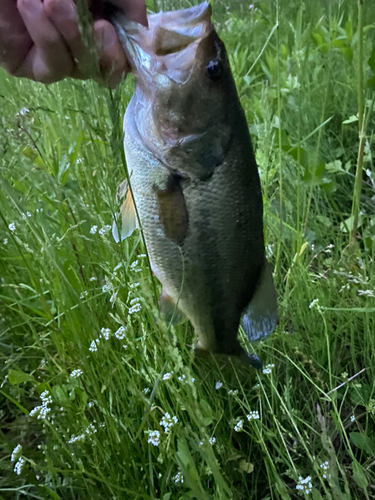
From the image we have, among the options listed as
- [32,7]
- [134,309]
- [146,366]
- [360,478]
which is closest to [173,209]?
[134,309]

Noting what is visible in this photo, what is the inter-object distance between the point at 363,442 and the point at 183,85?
105 cm

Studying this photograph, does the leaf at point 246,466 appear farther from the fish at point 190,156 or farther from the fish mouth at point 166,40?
the fish mouth at point 166,40

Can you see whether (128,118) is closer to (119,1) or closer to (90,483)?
(119,1)

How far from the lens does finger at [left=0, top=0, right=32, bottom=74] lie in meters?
1.14

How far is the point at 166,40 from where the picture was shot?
39.9 inches

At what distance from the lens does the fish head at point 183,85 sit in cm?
101

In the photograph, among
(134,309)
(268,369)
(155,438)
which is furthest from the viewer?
(268,369)

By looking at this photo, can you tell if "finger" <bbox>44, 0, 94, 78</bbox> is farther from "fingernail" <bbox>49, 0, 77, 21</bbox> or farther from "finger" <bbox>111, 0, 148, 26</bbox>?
"finger" <bbox>111, 0, 148, 26</bbox>

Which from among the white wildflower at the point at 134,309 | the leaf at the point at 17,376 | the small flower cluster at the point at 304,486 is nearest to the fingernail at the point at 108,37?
the white wildflower at the point at 134,309

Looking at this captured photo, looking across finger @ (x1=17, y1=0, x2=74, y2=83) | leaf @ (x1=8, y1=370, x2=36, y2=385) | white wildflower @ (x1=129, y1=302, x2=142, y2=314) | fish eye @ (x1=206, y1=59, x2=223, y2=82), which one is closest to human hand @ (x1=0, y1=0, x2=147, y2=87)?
finger @ (x1=17, y1=0, x2=74, y2=83)

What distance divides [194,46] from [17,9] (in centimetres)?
51

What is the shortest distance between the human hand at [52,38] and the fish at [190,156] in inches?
1.5

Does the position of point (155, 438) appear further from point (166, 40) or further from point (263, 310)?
point (166, 40)

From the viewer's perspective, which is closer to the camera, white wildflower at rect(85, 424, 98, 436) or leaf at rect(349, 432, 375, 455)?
white wildflower at rect(85, 424, 98, 436)
